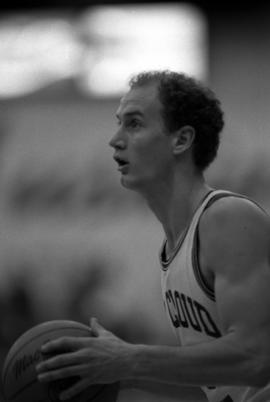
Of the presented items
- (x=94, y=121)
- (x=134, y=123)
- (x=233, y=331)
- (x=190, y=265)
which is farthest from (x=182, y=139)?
(x=94, y=121)

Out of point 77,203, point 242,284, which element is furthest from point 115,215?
point 242,284

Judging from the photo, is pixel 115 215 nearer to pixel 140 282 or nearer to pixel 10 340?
pixel 140 282

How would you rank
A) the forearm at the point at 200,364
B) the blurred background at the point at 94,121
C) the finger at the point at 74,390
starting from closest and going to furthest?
the forearm at the point at 200,364, the finger at the point at 74,390, the blurred background at the point at 94,121

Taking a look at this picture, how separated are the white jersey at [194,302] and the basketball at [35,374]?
344mm

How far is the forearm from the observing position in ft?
9.10

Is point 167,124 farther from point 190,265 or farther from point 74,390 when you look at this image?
point 74,390

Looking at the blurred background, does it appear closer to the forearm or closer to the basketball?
the basketball

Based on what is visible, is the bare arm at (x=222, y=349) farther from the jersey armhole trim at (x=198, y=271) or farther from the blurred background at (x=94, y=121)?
the blurred background at (x=94, y=121)

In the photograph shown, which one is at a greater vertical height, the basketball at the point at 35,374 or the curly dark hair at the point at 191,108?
the curly dark hair at the point at 191,108

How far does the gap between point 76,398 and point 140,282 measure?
5.89 meters

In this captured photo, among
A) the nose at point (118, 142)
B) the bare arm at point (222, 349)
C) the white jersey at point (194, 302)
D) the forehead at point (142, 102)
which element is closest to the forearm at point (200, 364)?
the bare arm at point (222, 349)

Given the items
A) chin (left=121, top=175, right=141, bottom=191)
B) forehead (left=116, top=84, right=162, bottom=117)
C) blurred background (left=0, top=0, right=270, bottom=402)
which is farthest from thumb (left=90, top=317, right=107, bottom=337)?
blurred background (left=0, top=0, right=270, bottom=402)

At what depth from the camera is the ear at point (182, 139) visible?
3424 millimetres

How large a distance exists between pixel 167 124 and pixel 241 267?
0.82 meters
